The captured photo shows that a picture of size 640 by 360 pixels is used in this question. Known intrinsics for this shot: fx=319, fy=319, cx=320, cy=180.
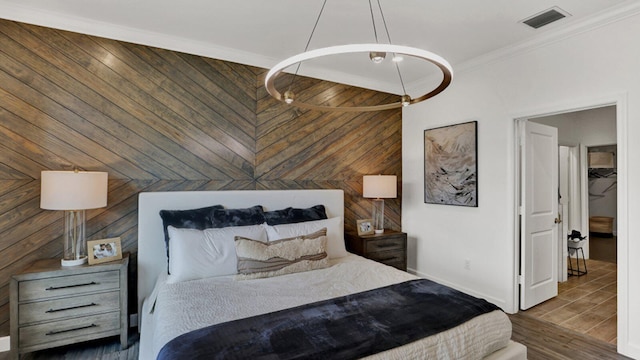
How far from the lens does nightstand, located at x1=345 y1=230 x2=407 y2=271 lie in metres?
3.66

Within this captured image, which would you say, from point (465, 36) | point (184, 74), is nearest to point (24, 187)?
point (184, 74)

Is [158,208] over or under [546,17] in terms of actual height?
under

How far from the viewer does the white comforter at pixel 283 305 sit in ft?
5.38

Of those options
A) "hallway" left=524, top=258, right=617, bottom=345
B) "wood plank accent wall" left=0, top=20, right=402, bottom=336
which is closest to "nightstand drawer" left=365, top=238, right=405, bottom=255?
"wood plank accent wall" left=0, top=20, right=402, bottom=336

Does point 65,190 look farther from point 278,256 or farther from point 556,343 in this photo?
point 556,343

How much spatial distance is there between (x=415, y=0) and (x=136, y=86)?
8.33ft

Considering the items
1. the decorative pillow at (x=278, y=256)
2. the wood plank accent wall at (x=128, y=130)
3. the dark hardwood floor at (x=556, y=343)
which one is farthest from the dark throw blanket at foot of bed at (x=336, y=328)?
the wood plank accent wall at (x=128, y=130)

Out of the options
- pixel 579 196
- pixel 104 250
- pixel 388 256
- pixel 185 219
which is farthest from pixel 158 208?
pixel 579 196

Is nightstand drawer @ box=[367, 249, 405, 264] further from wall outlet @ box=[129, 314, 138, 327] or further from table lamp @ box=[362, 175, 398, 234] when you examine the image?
wall outlet @ box=[129, 314, 138, 327]

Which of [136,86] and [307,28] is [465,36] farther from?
[136,86]

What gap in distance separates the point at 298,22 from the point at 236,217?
6.00 ft

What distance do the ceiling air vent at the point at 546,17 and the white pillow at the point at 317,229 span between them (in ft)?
7.99

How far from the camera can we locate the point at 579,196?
5672 mm

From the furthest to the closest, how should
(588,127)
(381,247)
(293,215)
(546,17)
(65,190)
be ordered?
(588,127)
(381,247)
(293,215)
(546,17)
(65,190)
